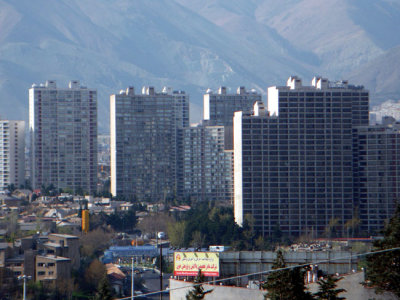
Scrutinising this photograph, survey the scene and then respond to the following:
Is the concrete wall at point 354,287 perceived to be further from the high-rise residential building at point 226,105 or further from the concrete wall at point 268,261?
the high-rise residential building at point 226,105

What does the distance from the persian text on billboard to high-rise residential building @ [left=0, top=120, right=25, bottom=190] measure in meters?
72.1

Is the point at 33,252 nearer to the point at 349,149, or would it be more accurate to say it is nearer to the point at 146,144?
the point at 349,149

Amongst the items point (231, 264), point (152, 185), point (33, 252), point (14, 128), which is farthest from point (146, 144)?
point (231, 264)

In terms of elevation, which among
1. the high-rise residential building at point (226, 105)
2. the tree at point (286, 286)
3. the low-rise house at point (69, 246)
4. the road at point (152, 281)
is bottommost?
the road at point (152, 281)

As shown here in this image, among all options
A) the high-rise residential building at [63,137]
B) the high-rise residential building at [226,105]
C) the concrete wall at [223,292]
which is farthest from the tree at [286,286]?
the high-rise residential building at [226,105]

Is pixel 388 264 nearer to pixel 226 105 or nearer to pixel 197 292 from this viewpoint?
pixel 197 292

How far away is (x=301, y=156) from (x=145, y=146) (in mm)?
28749

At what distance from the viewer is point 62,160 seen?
100562 millimetres

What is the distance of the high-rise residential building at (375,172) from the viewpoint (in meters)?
68.8

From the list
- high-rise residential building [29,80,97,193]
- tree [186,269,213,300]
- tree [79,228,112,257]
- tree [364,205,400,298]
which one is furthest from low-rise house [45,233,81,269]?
high-rise residential building [29,80,97,193]

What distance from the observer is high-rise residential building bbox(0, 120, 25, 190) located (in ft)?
335

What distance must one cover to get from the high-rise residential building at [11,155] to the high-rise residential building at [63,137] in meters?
1.85

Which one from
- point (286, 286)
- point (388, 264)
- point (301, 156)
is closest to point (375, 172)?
point (301, 156)

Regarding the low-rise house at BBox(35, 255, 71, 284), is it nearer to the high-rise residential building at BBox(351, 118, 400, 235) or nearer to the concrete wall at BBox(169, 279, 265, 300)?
the concrete wall at BBox(169, 279, 265, 300)
